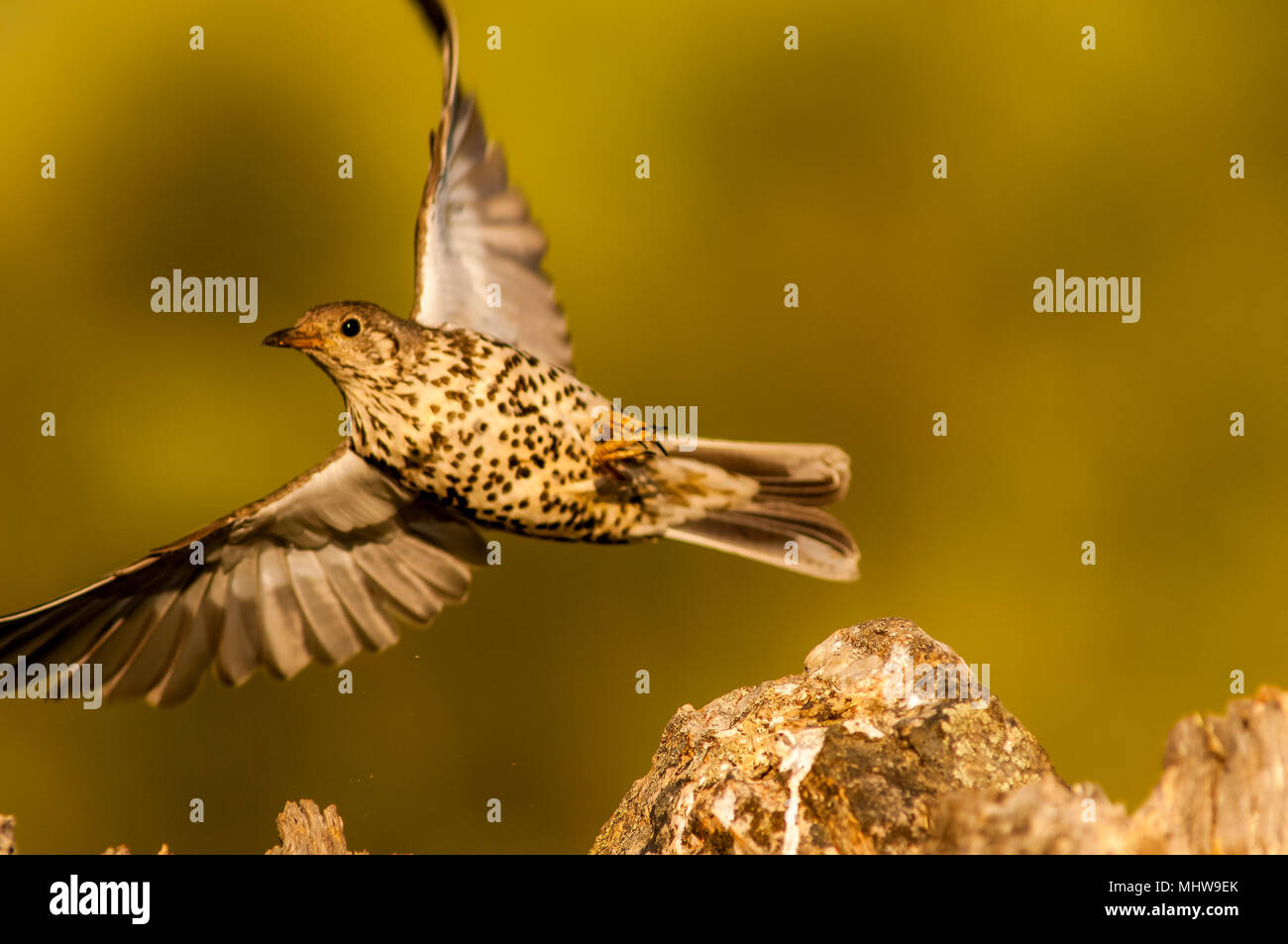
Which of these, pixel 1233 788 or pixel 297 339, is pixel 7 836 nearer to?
pixel 297 339

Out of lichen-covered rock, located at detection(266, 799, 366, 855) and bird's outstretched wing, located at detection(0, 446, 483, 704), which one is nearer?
lichen-covered rock, located at detection(266, 799, 366, 855)

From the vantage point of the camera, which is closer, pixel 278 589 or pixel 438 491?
pixel 438 491

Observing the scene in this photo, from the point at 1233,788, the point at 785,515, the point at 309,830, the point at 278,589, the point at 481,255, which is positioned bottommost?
the point at 309,830

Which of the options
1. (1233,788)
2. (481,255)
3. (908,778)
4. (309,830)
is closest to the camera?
(1233,788)

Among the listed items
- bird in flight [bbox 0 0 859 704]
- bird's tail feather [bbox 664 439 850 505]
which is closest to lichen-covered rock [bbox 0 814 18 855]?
bird in flight [bbox 0 0 859 704]

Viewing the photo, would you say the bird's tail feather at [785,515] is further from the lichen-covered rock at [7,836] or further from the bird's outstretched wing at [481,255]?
the lichen-covered rock at [7,836]

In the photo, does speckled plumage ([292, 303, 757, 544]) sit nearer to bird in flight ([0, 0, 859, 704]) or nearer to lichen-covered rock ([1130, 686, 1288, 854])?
bird in flight ([0, 0, 859, 704])

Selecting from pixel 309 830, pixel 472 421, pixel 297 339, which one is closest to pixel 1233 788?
pixel 472 421
